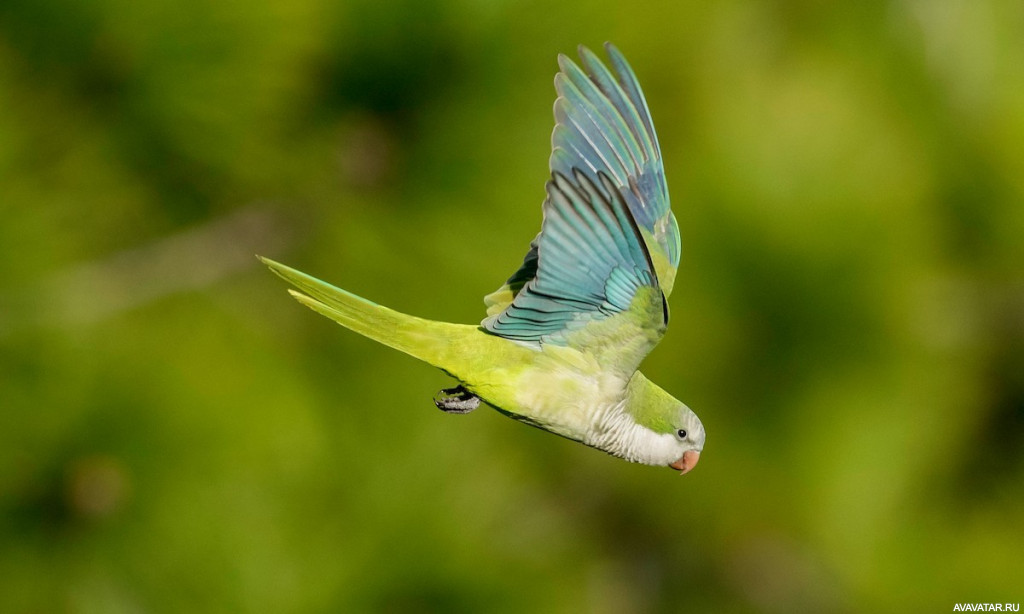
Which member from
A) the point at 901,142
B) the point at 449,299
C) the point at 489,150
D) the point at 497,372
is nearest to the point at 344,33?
the point at 489,150

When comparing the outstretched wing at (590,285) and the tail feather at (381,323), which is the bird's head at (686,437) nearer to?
the outstretched wing at (590,285)

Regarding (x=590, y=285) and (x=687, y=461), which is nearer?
(x=590, y=285)

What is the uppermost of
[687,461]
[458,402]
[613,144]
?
[613,144]

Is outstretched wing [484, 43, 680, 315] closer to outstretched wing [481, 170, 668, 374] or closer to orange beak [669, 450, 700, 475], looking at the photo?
outstretched wing [481, 170, 668, 374]

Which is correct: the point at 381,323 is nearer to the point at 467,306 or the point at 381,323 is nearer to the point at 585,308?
the point at 585,308

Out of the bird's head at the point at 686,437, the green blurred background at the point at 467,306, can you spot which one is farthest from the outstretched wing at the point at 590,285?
the green blurred background at the point at 467,306

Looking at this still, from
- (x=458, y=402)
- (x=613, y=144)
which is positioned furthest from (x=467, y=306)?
(x=613, y=144)

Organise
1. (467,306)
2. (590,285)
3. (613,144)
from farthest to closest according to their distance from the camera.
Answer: (467,306)
(613,144)
(590,285)
